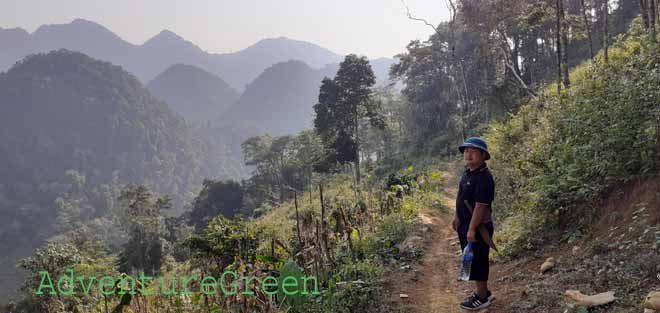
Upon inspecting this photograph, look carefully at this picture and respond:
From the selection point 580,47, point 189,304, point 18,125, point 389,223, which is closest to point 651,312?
point 189,304

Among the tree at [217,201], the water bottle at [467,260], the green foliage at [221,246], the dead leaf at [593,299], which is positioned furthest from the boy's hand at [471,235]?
the tree at [217,201]

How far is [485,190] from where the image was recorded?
3.48 m

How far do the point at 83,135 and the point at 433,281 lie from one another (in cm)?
12361

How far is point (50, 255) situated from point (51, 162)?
9971 centimetres

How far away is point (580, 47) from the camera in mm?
26719

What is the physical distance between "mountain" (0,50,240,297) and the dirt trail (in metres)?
90.8

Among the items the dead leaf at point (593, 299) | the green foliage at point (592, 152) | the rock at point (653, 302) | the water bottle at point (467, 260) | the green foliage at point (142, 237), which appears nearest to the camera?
the rock at point (653, 302)

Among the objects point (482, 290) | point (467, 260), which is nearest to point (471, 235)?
point (467, 260)

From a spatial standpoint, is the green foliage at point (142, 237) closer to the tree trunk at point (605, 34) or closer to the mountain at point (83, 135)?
the tree trunk at point (605, 34)

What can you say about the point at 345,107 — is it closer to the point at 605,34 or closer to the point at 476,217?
the point at 605,34

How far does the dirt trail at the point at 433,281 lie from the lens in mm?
4273

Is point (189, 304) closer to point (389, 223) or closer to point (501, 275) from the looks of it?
point (501, 275)

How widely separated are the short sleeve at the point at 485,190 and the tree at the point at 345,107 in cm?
2075

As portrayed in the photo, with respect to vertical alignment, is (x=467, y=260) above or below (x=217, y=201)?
above
